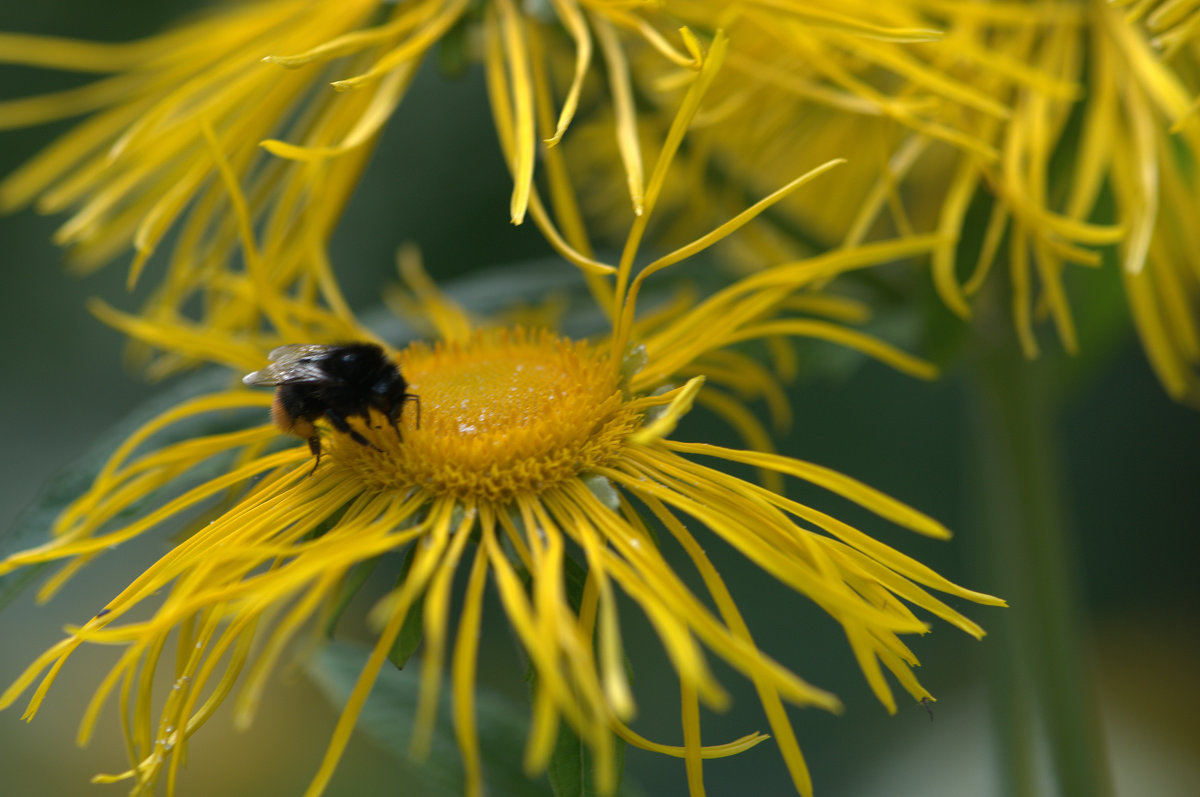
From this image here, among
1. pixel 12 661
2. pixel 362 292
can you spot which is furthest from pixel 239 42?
pixel 12 661

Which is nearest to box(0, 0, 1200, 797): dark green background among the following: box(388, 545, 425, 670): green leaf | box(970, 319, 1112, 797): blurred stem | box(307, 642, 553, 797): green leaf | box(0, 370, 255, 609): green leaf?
box(970, 319, 1112, 797): blurred stem

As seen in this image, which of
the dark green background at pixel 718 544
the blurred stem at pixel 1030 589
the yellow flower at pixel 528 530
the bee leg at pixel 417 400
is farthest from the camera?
the dark green background at pixel 718 544

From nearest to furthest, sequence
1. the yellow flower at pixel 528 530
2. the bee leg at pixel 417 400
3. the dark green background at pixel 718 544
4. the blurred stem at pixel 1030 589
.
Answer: the yellow flower at pixel 528 530
the bee leg at pixel 417 400
the blurred stem at pixel 1030 589
the dark green background at pixel 718 544

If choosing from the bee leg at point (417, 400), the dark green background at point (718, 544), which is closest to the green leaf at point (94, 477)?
the bee leg at point (417, 400)

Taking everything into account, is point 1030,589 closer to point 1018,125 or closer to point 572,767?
point 1018,125

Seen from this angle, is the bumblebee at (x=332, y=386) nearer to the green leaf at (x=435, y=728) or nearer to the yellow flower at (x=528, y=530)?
the yellow flower at (x=528, y=530)

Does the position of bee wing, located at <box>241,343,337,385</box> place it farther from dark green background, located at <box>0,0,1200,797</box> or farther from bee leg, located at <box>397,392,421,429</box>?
dark green background, located at <box>0,0,1200,797</box>

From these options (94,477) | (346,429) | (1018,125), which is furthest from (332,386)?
(1018,125)
